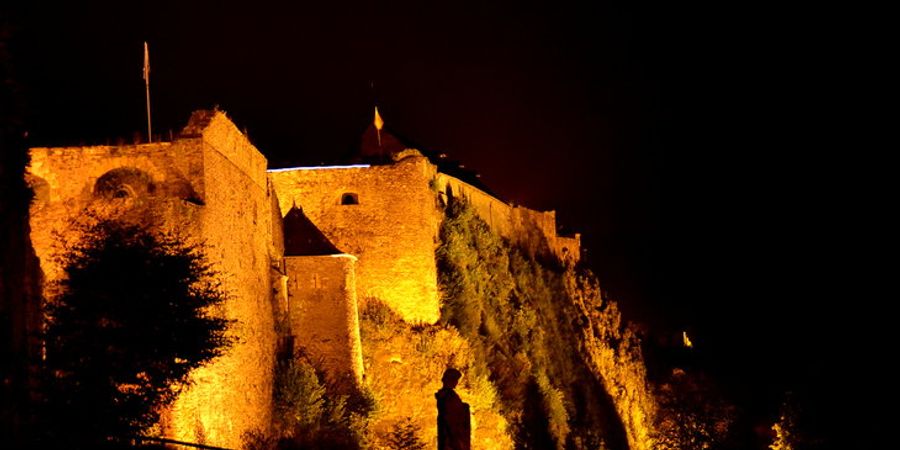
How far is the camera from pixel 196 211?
68.9 feet

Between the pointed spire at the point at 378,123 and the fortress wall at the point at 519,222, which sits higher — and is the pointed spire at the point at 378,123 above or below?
above

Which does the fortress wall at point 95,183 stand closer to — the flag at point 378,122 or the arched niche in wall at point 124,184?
the arched niche in wall at point 124,184

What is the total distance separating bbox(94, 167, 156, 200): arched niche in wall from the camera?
20.8m

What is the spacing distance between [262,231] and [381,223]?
5.30 meters

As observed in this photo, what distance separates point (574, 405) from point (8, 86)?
94.2ft

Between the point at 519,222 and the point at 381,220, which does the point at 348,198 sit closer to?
the point at 381,220

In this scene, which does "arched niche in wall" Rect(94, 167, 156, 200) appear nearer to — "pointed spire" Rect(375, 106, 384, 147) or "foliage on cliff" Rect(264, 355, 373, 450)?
"foliage on cliff" Rect(264, 355, 373, 450)

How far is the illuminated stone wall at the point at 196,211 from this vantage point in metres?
20.3

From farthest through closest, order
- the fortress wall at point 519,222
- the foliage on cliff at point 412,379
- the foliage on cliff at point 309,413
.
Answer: the fortress wall at point 519,222 → the foliage on cliff at point 412,379 → the foliage on cliff at point 309,413

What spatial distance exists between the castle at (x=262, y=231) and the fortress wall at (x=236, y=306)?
A: 4 cm

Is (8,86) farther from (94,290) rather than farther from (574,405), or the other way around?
(574,405)

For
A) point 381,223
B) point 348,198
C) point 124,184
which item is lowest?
point 124,184

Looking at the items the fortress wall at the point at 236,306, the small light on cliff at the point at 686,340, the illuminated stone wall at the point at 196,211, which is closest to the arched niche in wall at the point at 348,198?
the fortress wall at the point at 236,306

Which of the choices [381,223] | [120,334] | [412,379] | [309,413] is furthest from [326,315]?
[120,334]
